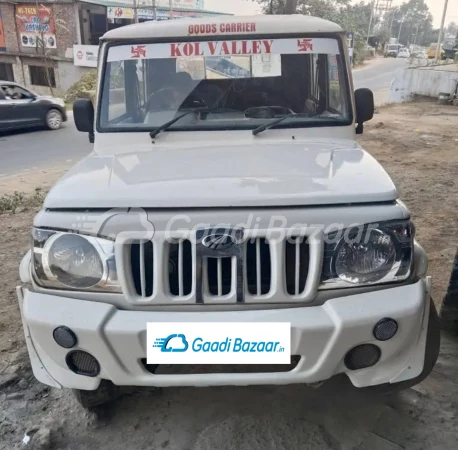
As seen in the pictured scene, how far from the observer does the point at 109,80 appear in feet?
10.6

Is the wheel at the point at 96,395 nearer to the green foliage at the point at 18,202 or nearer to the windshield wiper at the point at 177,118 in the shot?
the windshield wiper at the point at 177,118

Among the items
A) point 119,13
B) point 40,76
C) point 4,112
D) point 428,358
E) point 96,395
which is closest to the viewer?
point 428,358

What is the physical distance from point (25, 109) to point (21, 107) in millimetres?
123

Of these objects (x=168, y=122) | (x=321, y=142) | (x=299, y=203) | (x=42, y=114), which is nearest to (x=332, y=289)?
(x=299, y=203)

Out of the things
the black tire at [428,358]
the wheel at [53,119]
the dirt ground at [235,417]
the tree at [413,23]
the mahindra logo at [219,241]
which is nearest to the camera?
the mahindra logo at [219,241]

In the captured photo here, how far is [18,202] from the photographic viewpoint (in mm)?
6707

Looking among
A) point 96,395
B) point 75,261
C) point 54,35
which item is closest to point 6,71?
point 54,35

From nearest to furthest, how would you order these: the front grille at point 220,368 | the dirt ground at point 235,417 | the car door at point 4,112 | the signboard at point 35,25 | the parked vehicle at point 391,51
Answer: the front grille at point 220,368 < the dirt ground at point 235,417 < the car door at point 4,112 < the signboard at point 35,25 < the parked vehicle at point 391,51

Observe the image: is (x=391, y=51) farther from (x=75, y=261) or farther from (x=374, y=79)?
(x=75, y=261)

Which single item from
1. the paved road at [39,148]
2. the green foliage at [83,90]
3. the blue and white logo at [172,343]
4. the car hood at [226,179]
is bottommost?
the green foliage at [83,90]

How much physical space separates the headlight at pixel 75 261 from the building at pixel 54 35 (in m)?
25.6

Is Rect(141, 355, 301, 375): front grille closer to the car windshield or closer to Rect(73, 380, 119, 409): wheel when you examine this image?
Rect(73, 380, 119, 409): wheel

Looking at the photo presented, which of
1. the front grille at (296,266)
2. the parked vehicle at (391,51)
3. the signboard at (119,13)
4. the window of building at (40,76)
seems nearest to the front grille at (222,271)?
the front grille at (296,266)

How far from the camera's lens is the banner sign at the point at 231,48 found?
3.14 m
